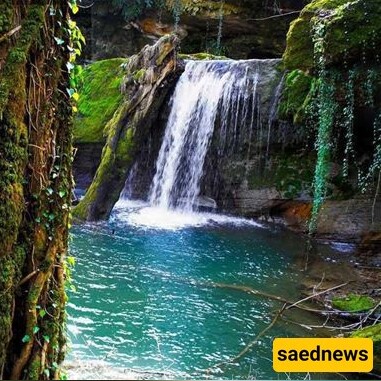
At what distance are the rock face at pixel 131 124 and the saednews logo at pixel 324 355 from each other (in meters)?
5.53

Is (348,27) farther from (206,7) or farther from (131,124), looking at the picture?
(206,7)

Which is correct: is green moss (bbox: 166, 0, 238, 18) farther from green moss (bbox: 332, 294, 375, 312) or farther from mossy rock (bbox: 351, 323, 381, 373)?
mossy rock (bbox: 351, 323, 381, 373)

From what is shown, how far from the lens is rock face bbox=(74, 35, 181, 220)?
8969 mm

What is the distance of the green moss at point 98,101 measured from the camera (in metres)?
12.0

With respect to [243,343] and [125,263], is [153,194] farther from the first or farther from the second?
[243,343]

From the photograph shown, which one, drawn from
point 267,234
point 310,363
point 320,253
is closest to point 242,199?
point 267,234

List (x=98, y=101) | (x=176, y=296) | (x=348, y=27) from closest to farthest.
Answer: (x=176, y=296) → (x=348, y=27) → (x=98, y=101)

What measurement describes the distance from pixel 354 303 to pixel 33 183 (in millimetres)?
4566

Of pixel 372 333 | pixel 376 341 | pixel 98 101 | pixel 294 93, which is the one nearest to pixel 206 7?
pixel 98 101

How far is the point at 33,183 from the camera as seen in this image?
81.7 inches

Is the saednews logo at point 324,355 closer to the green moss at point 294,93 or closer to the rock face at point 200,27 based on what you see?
the green moss at point 294,93

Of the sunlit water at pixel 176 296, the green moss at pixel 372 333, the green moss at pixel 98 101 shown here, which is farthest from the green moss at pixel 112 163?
the green moss at pixel 372 333

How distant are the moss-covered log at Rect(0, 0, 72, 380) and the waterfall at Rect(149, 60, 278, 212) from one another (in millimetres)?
8805

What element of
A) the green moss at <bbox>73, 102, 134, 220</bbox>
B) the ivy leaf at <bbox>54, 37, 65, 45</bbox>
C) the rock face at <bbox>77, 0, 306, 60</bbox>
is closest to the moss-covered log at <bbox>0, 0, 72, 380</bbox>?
the ivy leaf at <bbox>54, 37, 65, 45</bbox>
